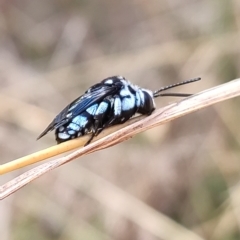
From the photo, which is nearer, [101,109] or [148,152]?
[101,109]

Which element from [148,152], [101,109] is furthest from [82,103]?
[148,152]

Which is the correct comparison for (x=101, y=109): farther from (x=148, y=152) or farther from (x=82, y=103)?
(x=148, y=152)

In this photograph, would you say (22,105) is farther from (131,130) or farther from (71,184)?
(131,130)

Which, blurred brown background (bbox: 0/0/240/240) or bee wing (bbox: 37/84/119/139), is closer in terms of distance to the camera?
bee wing (bbox: 37/84/119/139)

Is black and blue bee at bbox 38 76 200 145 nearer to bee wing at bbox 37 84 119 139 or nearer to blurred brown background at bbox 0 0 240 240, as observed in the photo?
bee wing at bbox 37 84 119 139

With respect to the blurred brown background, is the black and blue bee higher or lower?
higher

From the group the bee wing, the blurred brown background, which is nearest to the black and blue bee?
the bee wing

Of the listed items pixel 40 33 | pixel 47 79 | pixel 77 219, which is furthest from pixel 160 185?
pixel 40 33

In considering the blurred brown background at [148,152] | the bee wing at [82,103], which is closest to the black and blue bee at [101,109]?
the bee wing at [82,103]
